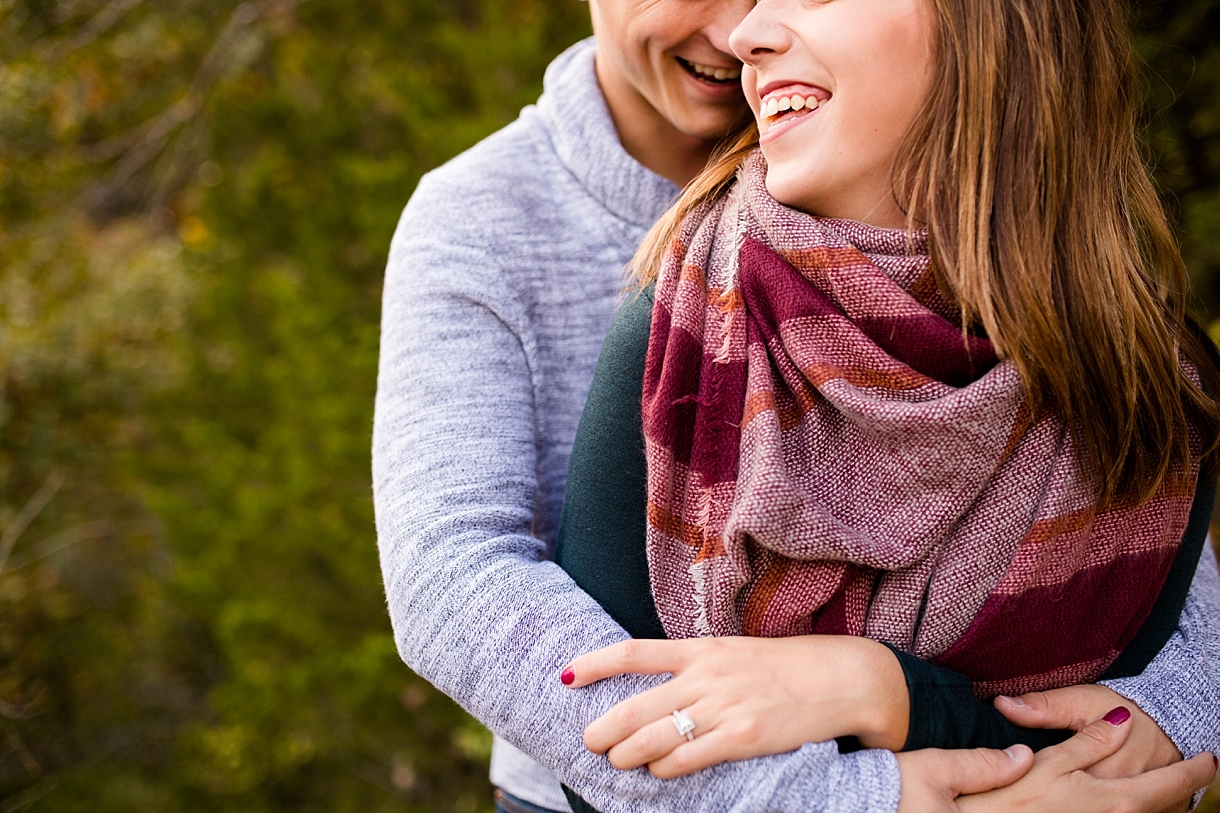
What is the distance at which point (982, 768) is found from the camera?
1.14m

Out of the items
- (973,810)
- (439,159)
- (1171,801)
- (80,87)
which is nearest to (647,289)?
(973,810)

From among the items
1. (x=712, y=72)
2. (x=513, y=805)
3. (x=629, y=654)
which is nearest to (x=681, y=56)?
(x=712, y=72)

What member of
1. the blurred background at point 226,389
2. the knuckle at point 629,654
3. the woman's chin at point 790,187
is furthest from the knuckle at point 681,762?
the blurred background at point 226,389

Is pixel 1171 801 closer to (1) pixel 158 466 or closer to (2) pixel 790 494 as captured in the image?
(2) pixel 790 494

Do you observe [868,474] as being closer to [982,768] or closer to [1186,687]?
[982,768]

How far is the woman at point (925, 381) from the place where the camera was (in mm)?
1134

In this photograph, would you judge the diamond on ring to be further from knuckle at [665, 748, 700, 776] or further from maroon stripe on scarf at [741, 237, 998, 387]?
maroon stripe on scarf at [741, 237, 998, 387]

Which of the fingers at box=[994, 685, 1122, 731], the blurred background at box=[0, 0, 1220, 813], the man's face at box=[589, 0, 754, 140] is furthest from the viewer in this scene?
the blurred background at box=[0, 0, 1220, 813]

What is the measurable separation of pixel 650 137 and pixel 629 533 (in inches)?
30.3

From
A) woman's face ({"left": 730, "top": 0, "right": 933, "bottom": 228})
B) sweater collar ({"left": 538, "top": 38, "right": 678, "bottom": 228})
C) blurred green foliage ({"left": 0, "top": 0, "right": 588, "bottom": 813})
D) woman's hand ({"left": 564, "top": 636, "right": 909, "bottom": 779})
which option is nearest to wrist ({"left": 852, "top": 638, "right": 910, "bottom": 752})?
woman's hand ({"left": 564, "top": 636, "right": 909, "bottom": 779})

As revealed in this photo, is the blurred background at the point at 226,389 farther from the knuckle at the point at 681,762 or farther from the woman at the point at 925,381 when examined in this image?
the knuckle at the point at 681,762

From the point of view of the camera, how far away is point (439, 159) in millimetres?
3424

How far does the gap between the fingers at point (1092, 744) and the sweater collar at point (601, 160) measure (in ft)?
3.23

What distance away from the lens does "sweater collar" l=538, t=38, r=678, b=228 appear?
1.62 meters
